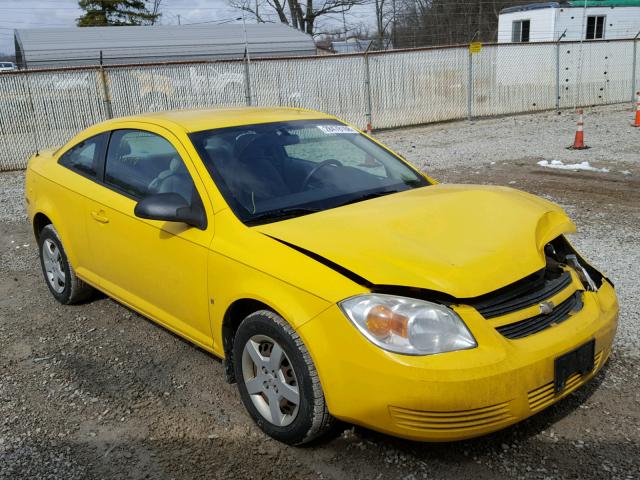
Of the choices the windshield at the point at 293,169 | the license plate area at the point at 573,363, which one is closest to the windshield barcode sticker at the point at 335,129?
the windshield at the point at 293,169

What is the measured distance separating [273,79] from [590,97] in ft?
38.3

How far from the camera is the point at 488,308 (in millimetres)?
2643

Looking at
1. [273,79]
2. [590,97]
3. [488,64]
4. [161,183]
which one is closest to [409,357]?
[161,183]

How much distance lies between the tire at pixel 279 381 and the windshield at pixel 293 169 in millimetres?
604

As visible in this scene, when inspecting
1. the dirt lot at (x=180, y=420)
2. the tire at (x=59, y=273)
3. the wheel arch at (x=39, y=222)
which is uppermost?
the wheel arch at (x=39, y=222)

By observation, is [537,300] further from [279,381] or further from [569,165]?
[569,165]

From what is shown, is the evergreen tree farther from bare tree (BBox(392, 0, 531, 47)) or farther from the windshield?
the windshield

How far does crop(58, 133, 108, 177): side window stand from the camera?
14.6 feet

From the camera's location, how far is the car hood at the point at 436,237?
2609mm

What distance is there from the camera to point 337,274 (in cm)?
267

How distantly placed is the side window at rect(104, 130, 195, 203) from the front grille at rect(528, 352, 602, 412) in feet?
6.76

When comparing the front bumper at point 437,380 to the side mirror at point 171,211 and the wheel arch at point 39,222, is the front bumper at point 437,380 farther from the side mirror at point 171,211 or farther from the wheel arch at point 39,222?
the wheel arch at point 39,222

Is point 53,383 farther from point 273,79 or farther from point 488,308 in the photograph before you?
point 273,79

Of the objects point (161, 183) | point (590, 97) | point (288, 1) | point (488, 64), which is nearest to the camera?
point (161, 183)
